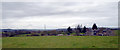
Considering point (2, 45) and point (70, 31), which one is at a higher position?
point (70, 31)

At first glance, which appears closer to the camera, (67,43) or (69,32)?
(67,43)

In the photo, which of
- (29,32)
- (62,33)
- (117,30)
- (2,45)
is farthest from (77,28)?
(2,45)

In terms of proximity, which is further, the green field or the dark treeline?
the dark treeline

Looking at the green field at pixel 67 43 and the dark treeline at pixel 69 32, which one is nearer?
the green field at pixel 67 43

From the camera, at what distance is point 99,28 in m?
4.93

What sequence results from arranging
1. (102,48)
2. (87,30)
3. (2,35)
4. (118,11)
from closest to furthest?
(102,48) < (118,11) < (2,35) < (87,30)

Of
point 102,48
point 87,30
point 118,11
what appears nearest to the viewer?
point 102,48

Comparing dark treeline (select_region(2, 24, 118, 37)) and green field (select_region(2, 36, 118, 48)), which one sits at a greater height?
dark treeline (select_region(2, 24, 118, 37))

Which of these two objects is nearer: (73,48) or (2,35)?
(73,48)

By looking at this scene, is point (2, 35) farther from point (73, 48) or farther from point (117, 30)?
point (117, 30)

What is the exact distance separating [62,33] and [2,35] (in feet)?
9.96

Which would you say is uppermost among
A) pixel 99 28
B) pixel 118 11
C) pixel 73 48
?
pixel 118 11

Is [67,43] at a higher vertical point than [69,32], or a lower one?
lower

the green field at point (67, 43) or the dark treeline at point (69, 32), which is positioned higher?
the dark treeline at point (69, 32)
